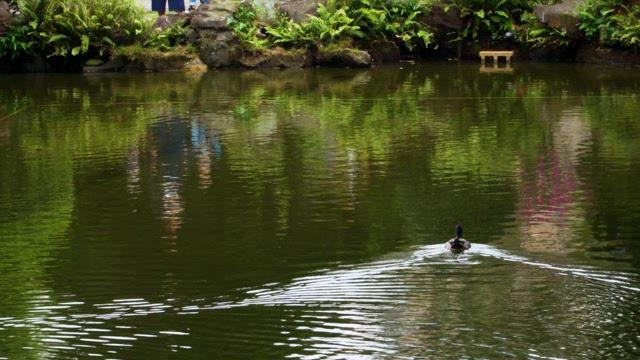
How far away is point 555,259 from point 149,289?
11.0 ft

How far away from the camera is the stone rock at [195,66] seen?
93.4 feet

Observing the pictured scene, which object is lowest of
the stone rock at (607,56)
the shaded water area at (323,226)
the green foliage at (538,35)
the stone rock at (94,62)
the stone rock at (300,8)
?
the shaded water area at (323,226)

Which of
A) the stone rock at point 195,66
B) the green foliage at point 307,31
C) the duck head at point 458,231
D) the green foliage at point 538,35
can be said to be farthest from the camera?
the green foliage at point 307,31

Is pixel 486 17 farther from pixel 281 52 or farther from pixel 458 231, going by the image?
pixel 458 231

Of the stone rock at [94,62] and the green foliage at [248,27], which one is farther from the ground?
the green foliage at [248,27]

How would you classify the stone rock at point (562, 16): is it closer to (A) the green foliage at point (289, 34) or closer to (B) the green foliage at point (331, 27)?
(B) the green foliage at point (331, 27)

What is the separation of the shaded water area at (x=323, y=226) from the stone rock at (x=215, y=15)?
6682mm

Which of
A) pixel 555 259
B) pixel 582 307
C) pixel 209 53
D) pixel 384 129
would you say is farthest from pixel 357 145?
pixel 209 53

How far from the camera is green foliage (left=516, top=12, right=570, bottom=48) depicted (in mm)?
28219

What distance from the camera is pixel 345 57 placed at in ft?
93.2

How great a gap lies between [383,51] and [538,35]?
11.6 feet

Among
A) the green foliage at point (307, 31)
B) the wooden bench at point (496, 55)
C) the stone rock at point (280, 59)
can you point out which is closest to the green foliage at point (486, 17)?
the wooden bench at point (496, 55)

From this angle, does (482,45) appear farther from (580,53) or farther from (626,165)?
(626,165)

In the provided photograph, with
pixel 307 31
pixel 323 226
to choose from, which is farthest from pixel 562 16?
pixel 323 226
